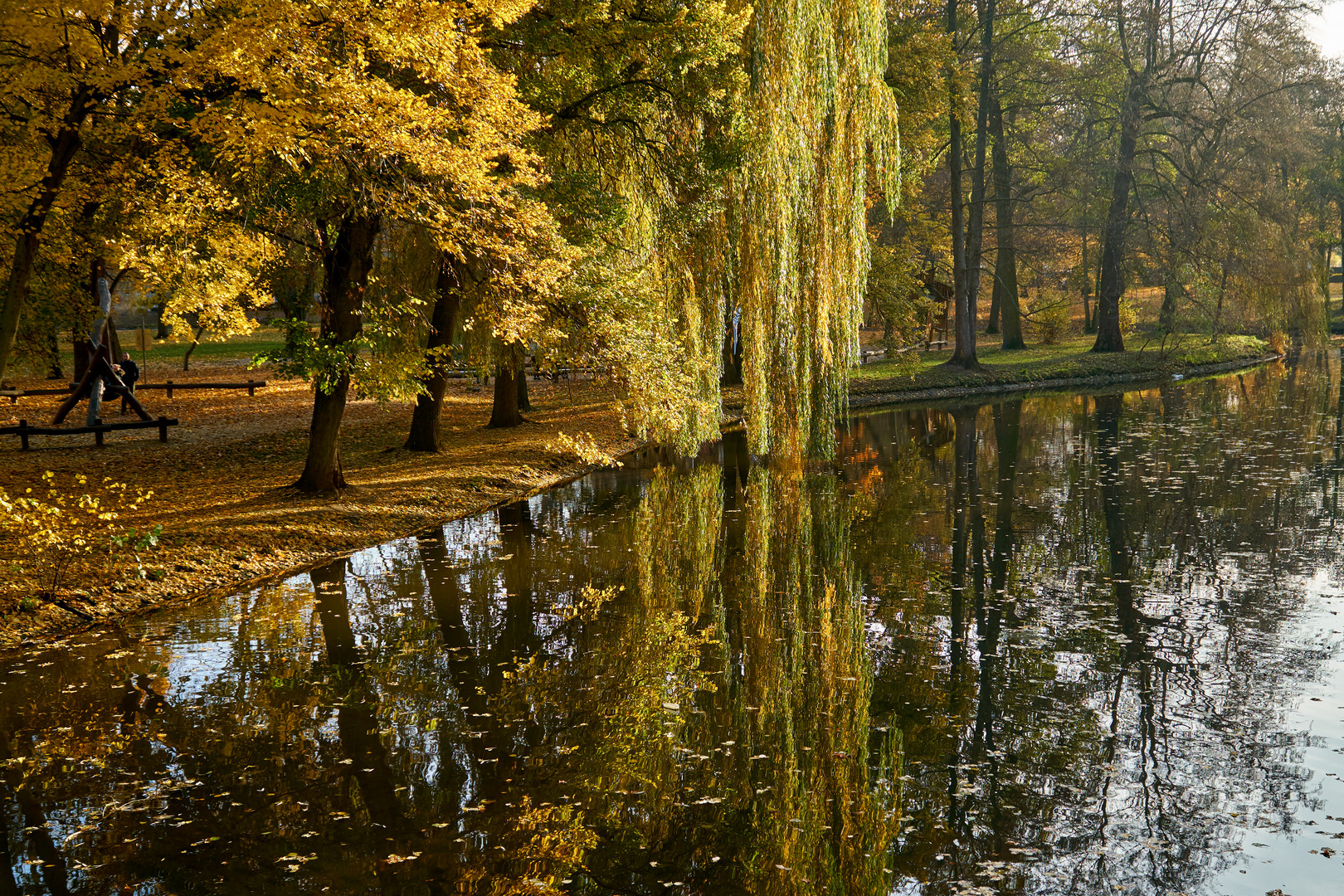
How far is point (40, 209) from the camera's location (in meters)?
8.34

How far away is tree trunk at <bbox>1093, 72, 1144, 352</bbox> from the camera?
3025 cm

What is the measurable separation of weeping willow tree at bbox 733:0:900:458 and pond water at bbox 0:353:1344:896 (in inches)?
66.8

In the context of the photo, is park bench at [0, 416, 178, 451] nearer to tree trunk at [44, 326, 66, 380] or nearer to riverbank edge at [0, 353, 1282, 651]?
tree trunk at [44, 326, 66, 380]

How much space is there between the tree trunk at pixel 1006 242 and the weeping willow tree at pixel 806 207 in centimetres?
2201

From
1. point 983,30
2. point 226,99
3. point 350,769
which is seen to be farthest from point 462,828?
point 983,30

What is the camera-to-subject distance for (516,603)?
359 inches

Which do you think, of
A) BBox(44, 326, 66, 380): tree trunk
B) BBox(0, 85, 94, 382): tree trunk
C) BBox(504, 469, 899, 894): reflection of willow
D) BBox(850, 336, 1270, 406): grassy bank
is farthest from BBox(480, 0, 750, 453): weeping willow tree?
BBox(850, 336, 1270, 406): grassy bank

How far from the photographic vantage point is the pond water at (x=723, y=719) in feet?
15.8

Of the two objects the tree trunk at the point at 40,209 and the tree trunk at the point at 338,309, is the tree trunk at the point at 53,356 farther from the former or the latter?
the tree trunk at the point at 40,209

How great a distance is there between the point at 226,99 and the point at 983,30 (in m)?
26.1

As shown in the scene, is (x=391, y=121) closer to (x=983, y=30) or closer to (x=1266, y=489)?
(x=1266, y=489)

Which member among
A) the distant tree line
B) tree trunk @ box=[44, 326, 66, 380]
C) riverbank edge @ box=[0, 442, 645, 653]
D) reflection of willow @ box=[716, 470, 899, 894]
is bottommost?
reflection of willow @ box=[716, 470, 899, 894]

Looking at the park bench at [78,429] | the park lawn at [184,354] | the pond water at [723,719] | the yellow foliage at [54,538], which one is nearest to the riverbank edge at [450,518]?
the pond water at [723,719]

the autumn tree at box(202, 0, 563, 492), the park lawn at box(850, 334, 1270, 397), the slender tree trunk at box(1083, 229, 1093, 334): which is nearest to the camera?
the autumn tree at box(202, 0, 563, 492)
